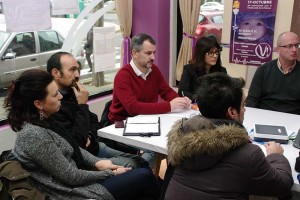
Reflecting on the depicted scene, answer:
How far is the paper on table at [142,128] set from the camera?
2.00m

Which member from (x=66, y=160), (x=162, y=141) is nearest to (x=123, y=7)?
(x=162, y=141)

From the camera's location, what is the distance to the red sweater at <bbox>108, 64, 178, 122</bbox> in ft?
7.65

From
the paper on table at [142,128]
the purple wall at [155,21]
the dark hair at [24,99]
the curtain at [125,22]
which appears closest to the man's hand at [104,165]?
the paper on table at [142,128]

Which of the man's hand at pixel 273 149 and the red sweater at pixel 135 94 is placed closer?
the man's hand at pixel 273 149

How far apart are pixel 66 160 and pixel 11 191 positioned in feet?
0.91

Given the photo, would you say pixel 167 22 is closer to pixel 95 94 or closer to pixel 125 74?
pixel 95 94

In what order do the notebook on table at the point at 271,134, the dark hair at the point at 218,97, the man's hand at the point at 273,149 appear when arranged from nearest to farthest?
1. the dark hair at the point at 218,97
2. the man's hand at the point at 273,149
3. the notebook on table at the point at 271,134

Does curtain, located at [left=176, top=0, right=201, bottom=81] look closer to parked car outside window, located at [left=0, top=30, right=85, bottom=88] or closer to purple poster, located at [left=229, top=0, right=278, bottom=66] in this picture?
purple poster, located at [left=229, top=0, right=278, bottom=66]

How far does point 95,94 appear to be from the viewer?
376cm

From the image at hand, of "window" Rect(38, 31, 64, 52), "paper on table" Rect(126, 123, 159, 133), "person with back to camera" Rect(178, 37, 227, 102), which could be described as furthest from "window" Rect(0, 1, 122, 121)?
"paper on table" Rect(126, 123, 159, 133)

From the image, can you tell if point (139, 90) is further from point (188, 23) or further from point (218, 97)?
point (188, 23)

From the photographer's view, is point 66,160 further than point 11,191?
Yes

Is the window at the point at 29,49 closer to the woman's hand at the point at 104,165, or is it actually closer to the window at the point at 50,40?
the window at the point at 50,40

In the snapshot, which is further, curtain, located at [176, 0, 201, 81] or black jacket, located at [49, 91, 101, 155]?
curtain, located at [176, 0, 201, 81]
